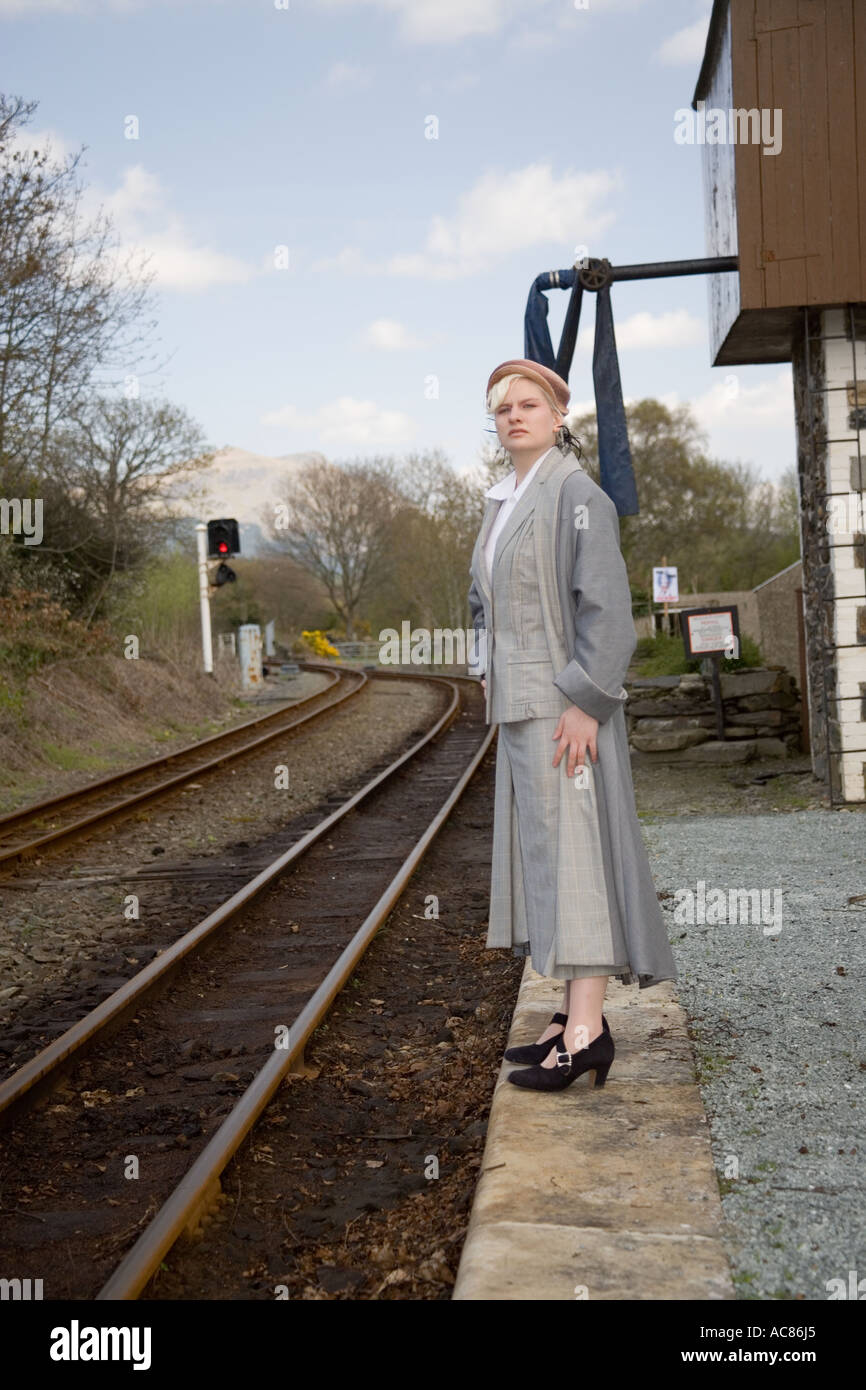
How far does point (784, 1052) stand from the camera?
3.77 metres

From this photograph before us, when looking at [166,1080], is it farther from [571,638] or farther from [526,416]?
[526,416]

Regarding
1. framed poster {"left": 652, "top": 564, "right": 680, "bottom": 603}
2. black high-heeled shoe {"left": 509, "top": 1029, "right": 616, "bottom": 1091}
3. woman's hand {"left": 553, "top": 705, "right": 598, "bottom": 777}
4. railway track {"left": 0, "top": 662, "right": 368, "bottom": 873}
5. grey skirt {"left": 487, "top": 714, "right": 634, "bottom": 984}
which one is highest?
framed poster {"left": 652, "top": 564, "right": 680, "bottom": 603}

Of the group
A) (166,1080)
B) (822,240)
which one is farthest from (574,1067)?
(822,240)

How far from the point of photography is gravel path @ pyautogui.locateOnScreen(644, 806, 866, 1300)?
259 centimetres

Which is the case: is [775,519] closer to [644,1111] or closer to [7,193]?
[7,193]

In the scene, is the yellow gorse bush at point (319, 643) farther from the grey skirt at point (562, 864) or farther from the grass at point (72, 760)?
the grey skirt at point (562, 864)

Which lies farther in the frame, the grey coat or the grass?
the grass

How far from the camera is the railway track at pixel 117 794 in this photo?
9.23 metres

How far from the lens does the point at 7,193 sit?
1470 cm

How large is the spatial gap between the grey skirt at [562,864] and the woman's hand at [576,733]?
0.16ft

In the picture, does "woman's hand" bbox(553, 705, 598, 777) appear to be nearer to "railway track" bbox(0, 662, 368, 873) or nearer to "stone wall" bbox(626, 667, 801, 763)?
"railway track" bbox(0, 662, 368, 873)

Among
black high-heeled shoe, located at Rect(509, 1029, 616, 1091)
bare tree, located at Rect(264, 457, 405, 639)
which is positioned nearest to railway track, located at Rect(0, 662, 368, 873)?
black high-heeled shoe, located at Rect(509, 1029, 616, 1091)

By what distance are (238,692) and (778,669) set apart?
52.7ft

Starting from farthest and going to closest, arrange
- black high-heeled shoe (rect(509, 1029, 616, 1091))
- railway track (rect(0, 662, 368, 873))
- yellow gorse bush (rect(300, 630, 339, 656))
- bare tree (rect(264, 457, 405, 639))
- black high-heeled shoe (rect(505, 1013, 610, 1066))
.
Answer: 1. bare tree (rect(264, 457, 405, 639))
2. yellow gorse bush (rect(300, 630, 339, 656))
3. railway track (rect(0, 662, 368, 873))
4. black high-heeled shoe (rect(505, 1013, 610, 1066))
5. black high-heeled shoe (rect(509, 1029, 616, 1091))
